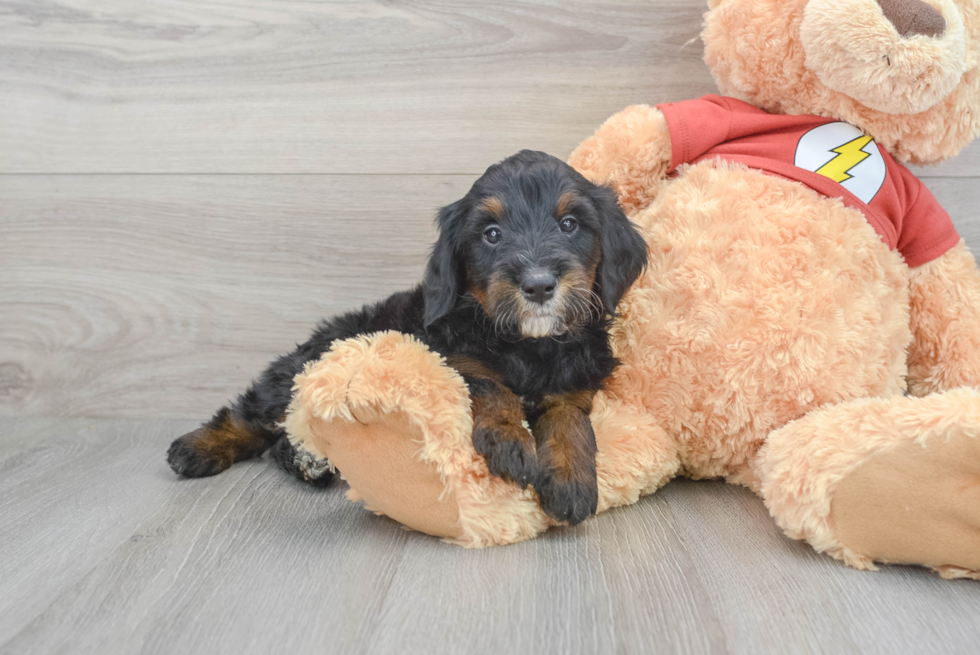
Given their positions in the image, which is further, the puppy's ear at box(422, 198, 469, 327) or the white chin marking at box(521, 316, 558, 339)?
the puppy's ear at box(422, 198, 469, 327)

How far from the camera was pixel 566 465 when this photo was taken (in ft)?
4.65

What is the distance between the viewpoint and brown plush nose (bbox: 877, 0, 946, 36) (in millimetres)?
1559

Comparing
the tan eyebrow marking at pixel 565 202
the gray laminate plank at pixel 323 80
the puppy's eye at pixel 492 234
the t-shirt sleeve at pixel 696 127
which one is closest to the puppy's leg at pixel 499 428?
the puppy's eye at pixel 492 234

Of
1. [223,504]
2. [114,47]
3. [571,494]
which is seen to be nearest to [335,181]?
[114,47]

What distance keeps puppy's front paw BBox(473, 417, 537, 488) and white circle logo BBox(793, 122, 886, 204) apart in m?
0.99

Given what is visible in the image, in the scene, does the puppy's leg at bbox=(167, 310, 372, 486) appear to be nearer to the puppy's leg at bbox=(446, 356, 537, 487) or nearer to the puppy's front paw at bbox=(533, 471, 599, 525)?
the puppy's leg at bbox=(446, 356, 537, 487)

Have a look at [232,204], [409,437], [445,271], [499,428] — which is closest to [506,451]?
[499,428]

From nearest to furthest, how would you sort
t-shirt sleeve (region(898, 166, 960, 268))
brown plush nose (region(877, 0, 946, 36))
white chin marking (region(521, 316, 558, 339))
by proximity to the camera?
white chin marking (region(521, 316, 558, 339)) → brown plush nose (region(877, 0, 946, 36)) → t-shirt sleeve (region(898, 166, 960, 268))

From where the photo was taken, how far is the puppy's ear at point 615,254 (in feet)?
5.35

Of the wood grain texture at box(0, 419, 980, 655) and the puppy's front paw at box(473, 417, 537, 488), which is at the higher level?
the puppy's front paw at box(473, 417, 537, 488)

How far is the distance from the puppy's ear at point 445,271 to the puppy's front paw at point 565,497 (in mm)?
472

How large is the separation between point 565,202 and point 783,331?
1.86 ft

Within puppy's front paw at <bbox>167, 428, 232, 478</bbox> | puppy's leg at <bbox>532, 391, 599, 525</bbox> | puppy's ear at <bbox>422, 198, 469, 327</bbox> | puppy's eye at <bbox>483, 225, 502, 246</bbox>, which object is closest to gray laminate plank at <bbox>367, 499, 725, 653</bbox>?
puppy's leg at <bbox>532, 391, 599, 525</bbox>

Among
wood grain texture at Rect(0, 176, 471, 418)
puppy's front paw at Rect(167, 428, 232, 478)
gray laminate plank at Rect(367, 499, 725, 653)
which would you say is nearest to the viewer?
gray laminate plank at Rect(367, 499, 725, 653)
